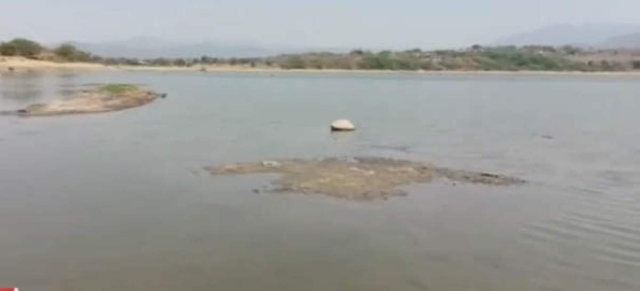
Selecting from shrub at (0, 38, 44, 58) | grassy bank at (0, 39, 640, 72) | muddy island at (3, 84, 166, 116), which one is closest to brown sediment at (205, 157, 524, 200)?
muddy island at (3, 84, 166, 116)

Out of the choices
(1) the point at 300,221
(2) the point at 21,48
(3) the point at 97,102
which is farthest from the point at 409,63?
(1) the point at 300,221

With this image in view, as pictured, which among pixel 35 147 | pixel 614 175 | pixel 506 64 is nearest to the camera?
pixel 614 175

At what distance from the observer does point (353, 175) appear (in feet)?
54.6

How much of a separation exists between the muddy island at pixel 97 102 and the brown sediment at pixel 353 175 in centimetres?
1952

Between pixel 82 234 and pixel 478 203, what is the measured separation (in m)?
7.57

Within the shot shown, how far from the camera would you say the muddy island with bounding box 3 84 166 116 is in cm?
3484

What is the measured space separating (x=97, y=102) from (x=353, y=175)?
28.1 meters

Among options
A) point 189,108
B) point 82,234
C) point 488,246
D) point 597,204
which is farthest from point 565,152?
point 189,108

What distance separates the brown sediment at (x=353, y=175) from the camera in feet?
49.4

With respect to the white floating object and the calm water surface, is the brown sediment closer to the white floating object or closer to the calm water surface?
the calm water surface

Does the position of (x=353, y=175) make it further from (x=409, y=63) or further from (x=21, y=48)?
(x=409, y=63)

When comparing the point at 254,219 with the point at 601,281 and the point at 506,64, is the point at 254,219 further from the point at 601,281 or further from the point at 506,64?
the point at 506,64

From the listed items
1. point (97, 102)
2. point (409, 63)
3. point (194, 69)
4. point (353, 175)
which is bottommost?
point (194, 69)

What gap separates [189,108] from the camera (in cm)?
4181
